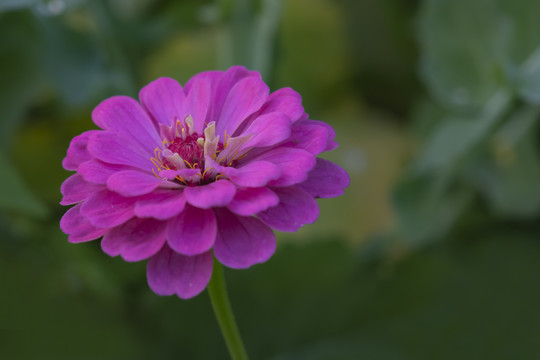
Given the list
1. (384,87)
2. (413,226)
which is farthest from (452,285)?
(384,87)

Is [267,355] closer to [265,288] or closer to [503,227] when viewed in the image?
[265,288]

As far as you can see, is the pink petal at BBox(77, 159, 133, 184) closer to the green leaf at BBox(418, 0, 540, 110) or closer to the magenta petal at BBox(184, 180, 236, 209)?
the magenta petal at BBox(184, 180, 236, 209)

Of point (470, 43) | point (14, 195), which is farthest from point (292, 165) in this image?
point (470, 43)

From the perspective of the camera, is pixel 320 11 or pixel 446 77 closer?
A: pixel 446 77

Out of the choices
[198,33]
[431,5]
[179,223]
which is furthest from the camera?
[198,33]

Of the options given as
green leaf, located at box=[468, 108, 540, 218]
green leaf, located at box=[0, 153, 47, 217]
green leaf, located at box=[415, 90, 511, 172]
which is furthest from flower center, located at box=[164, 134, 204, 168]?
green leaf, located at box=[468, 108, 540, 218]

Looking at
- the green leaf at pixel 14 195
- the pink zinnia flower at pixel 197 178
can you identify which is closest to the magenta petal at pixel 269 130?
the pink zinnia flower at pixel 197 178

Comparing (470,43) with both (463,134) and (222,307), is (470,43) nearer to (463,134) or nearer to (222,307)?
(463,134)
